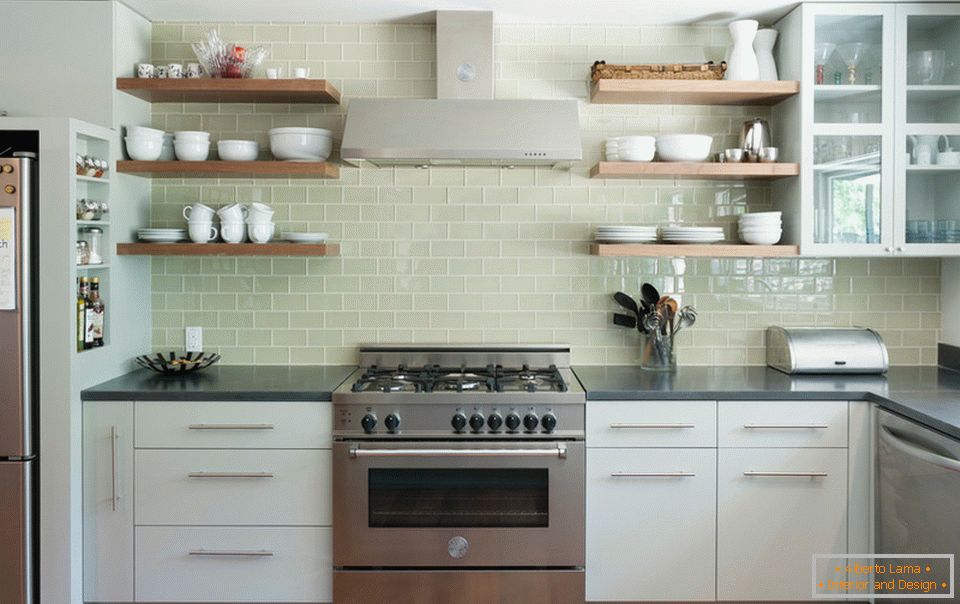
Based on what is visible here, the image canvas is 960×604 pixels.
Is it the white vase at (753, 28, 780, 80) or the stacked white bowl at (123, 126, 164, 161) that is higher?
the white vase at (753, 28, 780, 80)

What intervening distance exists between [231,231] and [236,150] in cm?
33

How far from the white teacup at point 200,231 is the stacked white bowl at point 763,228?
2.19 meters

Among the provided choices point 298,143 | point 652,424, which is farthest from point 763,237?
point 298,143

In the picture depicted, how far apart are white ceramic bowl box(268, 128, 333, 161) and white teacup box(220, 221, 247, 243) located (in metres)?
0.33

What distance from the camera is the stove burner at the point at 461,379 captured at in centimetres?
336

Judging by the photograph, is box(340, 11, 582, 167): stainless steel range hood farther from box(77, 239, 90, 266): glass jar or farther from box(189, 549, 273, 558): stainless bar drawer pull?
box(189, 549, 273, 558): stainless bar drawer pull

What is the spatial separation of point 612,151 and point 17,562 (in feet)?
8.93

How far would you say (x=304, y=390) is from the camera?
10.8 feet

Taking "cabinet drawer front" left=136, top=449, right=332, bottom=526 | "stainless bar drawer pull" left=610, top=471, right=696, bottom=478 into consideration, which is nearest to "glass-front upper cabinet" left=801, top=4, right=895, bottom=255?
"stainless bar drawer pull" left=610, top=471, right=696, bottom=478

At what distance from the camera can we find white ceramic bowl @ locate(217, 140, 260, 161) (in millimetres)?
3678

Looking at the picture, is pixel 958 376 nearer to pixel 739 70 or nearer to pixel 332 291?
pixel 739 70

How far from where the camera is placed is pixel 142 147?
11.9 feet

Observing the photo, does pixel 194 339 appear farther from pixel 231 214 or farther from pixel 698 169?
pixel 698 169

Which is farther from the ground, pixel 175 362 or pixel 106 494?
pixel 175 362
